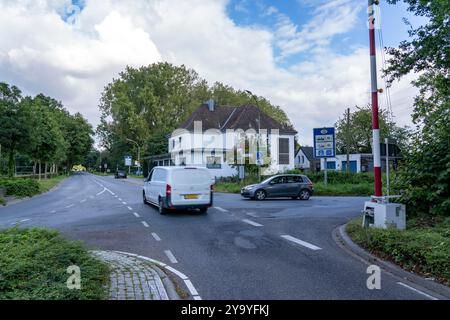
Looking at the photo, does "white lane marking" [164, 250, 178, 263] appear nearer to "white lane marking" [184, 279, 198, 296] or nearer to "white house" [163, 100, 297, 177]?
"white lane marking" [184, 279, 198, 296]

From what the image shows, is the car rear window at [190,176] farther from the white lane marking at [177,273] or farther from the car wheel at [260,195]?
the white lane marking at [177,273]

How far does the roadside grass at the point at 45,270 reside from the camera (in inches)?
167

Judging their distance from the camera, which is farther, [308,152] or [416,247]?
[308,152]

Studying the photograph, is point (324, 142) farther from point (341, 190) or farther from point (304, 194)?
point (304, 194)

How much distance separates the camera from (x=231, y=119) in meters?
49.2

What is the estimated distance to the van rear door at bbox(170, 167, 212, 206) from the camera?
45.1 ft

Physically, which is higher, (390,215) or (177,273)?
(390,215)

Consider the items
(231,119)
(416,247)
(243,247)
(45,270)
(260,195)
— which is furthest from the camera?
(231,119)

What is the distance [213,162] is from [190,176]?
29.3 metres

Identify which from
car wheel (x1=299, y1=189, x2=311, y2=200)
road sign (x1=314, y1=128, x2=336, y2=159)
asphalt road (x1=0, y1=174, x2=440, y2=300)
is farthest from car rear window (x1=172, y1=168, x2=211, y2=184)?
road sign (x1=314, y1=128, x2=336, y2=159)

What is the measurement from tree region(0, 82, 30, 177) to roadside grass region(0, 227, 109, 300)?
2158 centimetres

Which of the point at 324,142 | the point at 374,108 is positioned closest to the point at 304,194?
the point at 324,142
